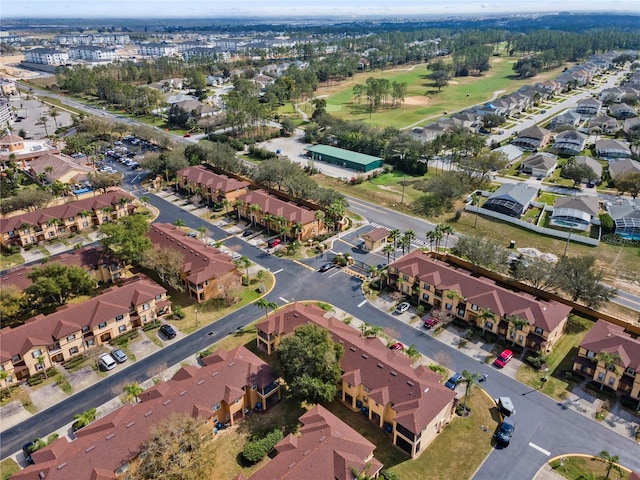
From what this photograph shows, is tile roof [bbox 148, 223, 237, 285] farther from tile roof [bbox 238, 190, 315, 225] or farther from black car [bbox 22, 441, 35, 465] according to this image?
black car [bbox 22, 441, 35, 465]

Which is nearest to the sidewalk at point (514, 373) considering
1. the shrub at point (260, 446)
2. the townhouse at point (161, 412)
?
the townhouse at point (161, 412)

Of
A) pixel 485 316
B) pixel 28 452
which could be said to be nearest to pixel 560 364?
pixel 485 316

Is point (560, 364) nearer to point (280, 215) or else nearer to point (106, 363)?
point (280, 215)

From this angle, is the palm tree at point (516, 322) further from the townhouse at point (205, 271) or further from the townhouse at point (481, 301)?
the townhouse at point (205, 271)

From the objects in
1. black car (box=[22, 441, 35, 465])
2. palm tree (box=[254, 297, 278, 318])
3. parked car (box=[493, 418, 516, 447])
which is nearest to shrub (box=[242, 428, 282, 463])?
palm tree (box=[254, 297, 278, 318])

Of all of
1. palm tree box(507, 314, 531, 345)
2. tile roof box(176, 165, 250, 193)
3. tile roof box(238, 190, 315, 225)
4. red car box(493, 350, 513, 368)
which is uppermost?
tile roof box(176, 165, 250, 193)

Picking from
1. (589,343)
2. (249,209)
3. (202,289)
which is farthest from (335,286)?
(589,343)
